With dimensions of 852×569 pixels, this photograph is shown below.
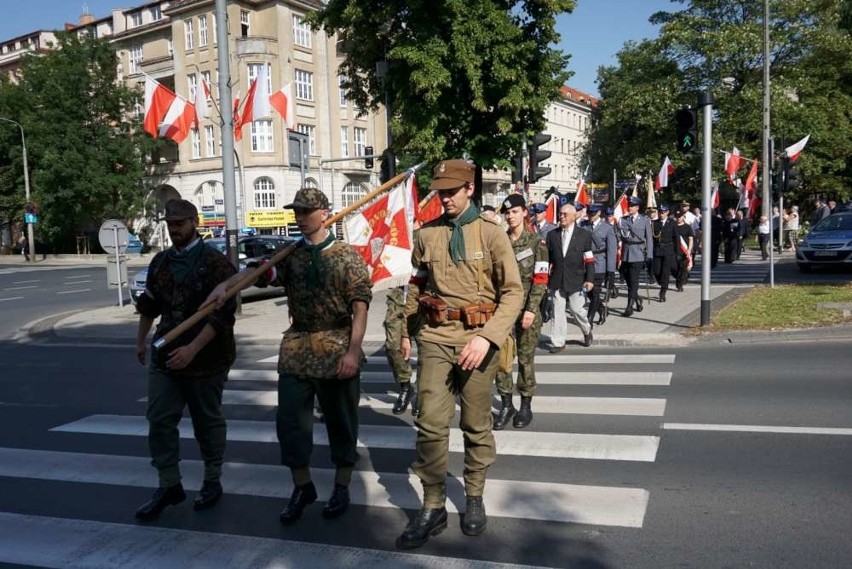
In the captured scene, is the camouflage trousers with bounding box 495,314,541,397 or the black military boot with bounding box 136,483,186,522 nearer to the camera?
the black military boot with bounding box 136,483,186,522

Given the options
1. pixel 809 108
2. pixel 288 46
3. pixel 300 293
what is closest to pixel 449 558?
pixel 300 293

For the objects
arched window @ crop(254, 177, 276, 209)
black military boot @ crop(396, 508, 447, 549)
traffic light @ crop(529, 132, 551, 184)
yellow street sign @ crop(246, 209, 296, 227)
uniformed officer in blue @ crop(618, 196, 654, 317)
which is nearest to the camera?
black military boot @ crop(396, 508, 447, 549)

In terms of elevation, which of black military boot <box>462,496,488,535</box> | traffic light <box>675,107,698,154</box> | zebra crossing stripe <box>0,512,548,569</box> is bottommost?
zebra crossing stripe <box>0,512,548,569</box>

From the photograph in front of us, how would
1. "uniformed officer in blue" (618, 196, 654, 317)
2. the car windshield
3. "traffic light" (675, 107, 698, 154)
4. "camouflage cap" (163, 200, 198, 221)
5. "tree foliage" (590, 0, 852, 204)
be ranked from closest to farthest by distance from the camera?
1. "camouflage cap" (163, 200, 198, 221)
2. "traffic light" (675, 107, 698, 154)
3. "uniformed officer in blue" (618, 196, 654, 317)
4. the car windshield
5. "tree foliage" (590, 0, 852, 204)

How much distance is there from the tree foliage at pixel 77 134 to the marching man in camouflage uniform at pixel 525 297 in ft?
152

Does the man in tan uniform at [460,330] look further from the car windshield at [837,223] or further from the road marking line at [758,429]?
the car windshield at [837,223]

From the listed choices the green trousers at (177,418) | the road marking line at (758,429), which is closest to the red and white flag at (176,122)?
the green trousers at (177,418)

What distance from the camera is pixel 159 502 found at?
441 cm

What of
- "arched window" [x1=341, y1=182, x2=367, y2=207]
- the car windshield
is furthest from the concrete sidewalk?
"arched window" [x1=341, y1=182, x2=367, y2=207]

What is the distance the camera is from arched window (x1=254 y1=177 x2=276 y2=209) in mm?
46044

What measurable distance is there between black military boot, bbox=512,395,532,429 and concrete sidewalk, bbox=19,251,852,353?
4.00m

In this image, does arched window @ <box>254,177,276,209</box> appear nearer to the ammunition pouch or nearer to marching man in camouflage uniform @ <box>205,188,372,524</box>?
marching man in camouflage uniform @ <box>205,188,372,524</box>

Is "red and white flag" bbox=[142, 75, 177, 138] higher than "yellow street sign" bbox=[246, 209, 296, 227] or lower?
higher

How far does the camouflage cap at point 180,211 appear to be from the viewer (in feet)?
14.3
